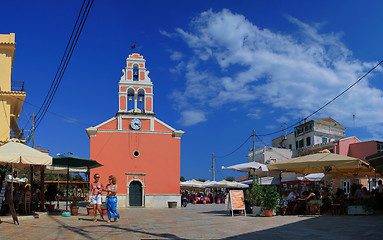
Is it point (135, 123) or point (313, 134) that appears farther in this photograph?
point (313, 134)

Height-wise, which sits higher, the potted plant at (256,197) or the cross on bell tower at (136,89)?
the cross on bell tower at (136,89)

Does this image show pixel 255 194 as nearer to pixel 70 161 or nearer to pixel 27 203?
pixel 70 161

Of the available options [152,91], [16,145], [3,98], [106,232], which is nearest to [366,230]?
[106,232]

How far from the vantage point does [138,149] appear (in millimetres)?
26922

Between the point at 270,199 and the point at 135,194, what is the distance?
1477 cm

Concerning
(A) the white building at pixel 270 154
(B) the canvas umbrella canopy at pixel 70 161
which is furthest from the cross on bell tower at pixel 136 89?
(A) the white building at pixel 270 154

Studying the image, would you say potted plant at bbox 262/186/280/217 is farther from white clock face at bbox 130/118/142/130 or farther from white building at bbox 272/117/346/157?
white building at bbox 272/117/346/157

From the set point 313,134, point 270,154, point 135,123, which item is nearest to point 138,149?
point 135,123

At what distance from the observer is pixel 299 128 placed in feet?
163

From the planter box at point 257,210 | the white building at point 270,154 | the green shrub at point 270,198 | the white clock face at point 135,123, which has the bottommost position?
the planter box at point 257,210

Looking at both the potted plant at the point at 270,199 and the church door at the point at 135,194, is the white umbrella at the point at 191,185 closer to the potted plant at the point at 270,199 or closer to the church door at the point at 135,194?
the church door at the point at 135,194

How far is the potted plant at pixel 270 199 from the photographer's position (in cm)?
1337

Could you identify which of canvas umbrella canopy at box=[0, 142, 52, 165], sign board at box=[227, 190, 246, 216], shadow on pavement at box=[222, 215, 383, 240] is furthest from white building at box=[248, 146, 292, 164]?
canvas umbrella canopy at box=[0, 142, 52, 165]

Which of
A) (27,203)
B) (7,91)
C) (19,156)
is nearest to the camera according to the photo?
(19,156)
